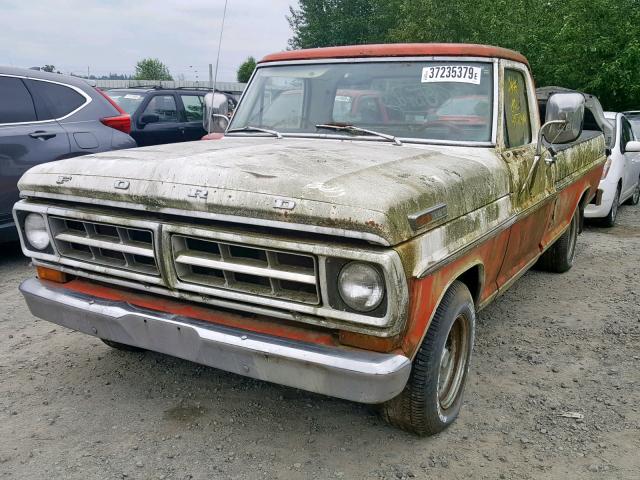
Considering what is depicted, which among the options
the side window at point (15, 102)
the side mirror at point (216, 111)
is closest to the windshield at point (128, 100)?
the side window at point (15, 102)

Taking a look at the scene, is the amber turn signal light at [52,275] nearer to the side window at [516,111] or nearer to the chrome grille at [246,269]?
the chrome grille at [246,269]

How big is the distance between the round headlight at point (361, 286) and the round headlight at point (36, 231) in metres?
1.71

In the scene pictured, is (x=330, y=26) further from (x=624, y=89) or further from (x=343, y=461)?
(x=343, y=461)

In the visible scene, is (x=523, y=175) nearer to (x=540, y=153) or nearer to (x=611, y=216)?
(x=540, y=153)

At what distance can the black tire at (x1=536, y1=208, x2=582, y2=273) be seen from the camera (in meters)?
5.70

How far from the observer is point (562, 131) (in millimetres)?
3666

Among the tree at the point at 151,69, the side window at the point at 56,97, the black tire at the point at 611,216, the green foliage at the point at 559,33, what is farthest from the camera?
the tree at the point at 151,69

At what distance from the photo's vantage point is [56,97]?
6094mm

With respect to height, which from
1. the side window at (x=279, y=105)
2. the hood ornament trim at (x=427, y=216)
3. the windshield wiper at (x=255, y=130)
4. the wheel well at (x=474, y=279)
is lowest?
the wheel well at (x=474, y=279)

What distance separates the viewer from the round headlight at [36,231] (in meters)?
3.11

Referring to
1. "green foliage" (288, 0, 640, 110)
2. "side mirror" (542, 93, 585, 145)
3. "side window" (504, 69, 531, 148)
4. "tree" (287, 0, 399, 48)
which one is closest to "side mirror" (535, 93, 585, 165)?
"side mirror" (542, 93, 585, 145)

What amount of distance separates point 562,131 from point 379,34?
1434 inches

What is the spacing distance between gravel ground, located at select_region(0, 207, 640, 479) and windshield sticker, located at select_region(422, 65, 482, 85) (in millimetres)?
1793

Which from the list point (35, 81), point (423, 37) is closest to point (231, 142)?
point (35, 81)
